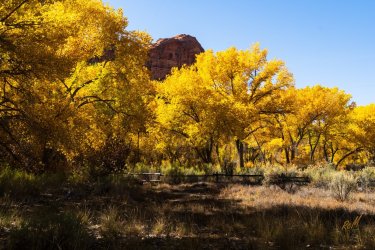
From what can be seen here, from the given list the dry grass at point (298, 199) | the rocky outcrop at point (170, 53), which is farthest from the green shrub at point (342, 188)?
the rocky outcrop at point (170, 53)

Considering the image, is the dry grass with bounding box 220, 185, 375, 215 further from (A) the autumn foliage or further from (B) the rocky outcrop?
(B) the rocky outcrop

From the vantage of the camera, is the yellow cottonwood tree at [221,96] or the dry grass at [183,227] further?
the yellow cottonwood tree at [221,96]

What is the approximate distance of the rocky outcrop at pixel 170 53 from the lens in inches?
4328

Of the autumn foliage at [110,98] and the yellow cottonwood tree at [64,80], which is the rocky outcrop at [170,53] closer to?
the autumn foliage at [110,98]

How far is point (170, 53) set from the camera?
372ft

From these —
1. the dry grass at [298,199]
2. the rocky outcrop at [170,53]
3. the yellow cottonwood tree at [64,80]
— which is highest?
the rocky outcrop at [170,53]

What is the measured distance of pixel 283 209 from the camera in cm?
1075

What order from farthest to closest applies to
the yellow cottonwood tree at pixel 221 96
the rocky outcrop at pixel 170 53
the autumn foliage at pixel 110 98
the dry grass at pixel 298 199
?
the rocky outcrop at pixel 170 53
the yellow cottonwood tree at pixel 221 96
the dry grass at pixel 298 199
the autumn foliage at pixel 110 98

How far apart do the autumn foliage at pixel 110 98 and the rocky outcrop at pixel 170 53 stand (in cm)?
7186

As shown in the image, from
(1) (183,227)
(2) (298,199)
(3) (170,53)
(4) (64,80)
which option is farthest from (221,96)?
(3) (170,53)

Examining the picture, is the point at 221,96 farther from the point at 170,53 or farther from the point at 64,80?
the point at 170,53

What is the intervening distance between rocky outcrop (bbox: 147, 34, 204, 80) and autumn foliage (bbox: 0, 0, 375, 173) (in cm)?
7186

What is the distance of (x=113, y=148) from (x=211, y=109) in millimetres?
7650

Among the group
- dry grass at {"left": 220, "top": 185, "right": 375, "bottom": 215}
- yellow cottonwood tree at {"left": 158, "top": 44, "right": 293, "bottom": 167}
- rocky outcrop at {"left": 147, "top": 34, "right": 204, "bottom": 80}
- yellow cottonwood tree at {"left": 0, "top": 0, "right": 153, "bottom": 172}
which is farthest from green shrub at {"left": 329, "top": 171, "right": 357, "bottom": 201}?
rocky outcrop at {"left": 147, "top": 34, "right": 204, "bottom": 80}
